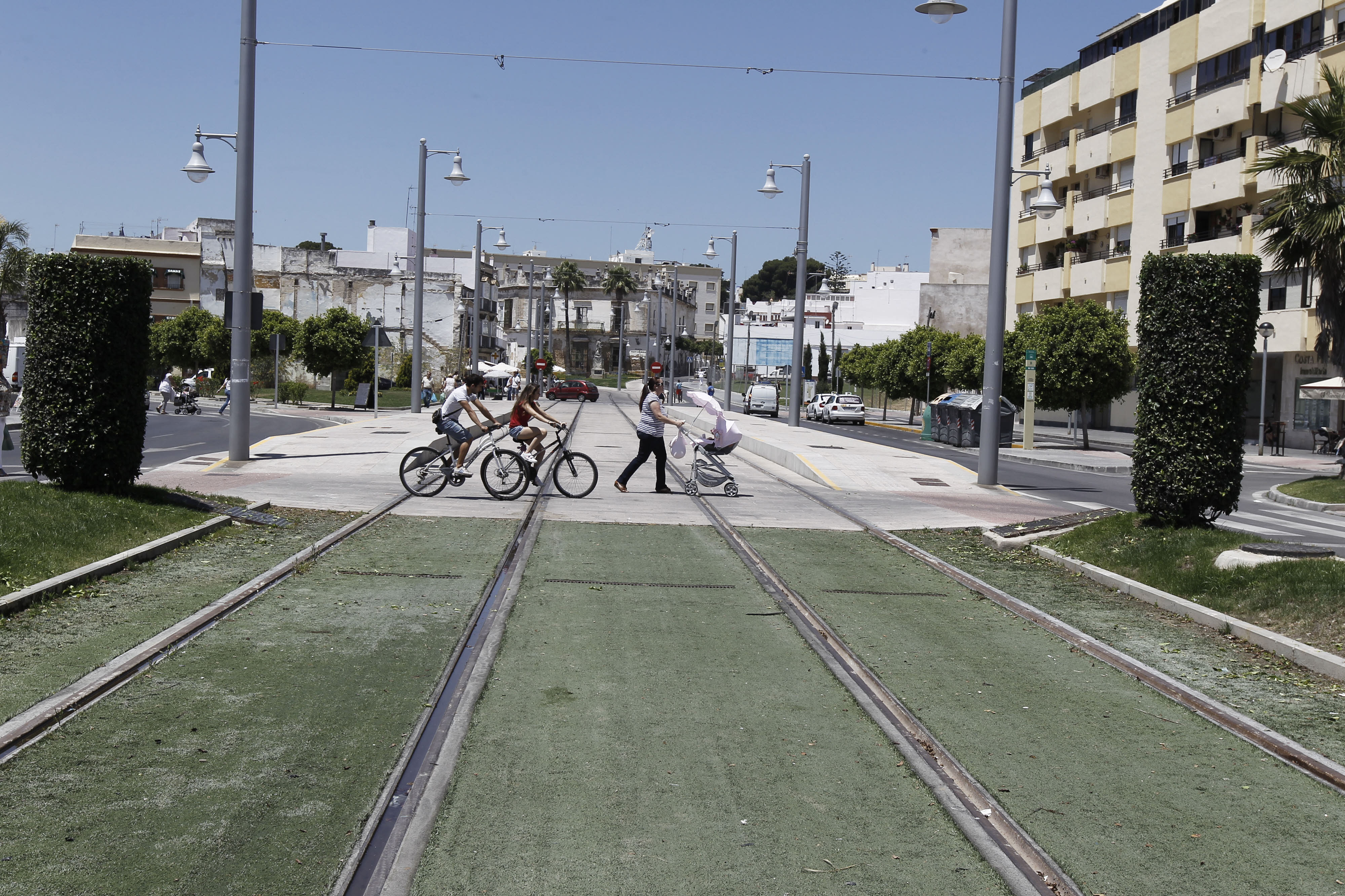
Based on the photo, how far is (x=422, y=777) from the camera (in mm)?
5219

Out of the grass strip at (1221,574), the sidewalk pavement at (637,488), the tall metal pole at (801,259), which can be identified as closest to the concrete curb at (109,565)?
the sidewalk pavement at (637,488)

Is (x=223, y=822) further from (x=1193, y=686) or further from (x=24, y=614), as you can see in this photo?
(x=1193, y=686)

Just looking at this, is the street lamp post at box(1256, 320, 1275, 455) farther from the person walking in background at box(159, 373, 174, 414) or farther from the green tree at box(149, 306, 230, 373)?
the green tree at box(149, 306, 230, 373)

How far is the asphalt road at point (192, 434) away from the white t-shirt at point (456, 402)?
3727 mm

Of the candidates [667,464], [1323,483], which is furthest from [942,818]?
[1323,483]

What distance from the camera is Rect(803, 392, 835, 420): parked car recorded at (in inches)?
2618

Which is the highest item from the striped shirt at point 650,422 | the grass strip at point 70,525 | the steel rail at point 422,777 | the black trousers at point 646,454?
the striped shirt at point 650,422

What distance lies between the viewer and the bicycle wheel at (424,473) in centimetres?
1647

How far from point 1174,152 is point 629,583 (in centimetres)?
4884

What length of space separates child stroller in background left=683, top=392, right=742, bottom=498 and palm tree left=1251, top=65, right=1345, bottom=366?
1450 centimetres

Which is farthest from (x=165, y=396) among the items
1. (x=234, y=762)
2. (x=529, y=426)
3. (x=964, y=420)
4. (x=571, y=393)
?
(x=234, y=762)

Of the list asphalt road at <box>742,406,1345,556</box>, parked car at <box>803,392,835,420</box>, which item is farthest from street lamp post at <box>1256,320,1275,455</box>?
parked car at <box>803,392,835,420</box>

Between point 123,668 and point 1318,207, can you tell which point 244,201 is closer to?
point 123,668

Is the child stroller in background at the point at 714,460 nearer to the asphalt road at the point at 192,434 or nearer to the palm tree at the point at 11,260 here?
the asphalt road at the point at 192,434
